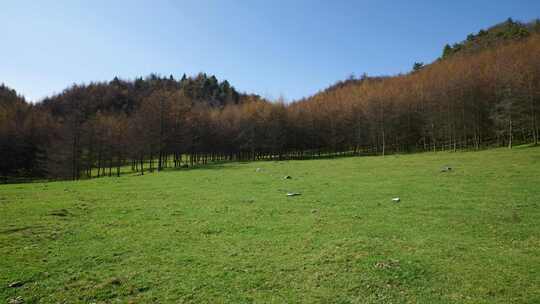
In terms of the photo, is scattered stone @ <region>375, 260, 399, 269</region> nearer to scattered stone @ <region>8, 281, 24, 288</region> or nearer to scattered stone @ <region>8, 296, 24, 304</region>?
scattered stone @ <region>8, 296, 24, 304</region>

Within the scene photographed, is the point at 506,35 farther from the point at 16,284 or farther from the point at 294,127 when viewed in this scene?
the point at 16,284

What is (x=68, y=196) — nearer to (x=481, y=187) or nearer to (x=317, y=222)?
(x=317, y=222)

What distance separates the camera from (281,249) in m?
11.2

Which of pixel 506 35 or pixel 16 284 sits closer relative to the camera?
pixel 16 284

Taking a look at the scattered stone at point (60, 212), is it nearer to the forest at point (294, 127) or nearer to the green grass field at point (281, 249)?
the green grass field at point (281, 249)

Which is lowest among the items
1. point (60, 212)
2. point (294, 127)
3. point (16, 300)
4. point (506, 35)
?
point (16, 300)

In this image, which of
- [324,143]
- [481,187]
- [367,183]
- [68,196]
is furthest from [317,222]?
[324,143]

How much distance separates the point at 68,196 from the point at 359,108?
268ft

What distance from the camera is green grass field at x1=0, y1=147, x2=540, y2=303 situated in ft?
26.2

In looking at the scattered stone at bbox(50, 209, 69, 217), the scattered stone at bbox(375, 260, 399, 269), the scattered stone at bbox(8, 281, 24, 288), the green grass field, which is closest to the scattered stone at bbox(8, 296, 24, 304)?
the green grass field

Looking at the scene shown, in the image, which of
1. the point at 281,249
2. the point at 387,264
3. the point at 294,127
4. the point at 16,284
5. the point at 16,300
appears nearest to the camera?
the point at 16,300

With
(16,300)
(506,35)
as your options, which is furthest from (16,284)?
(506,35)

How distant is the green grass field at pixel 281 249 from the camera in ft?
26.2

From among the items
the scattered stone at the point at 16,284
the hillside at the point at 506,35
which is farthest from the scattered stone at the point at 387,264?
the hillside at the point at 506,35
